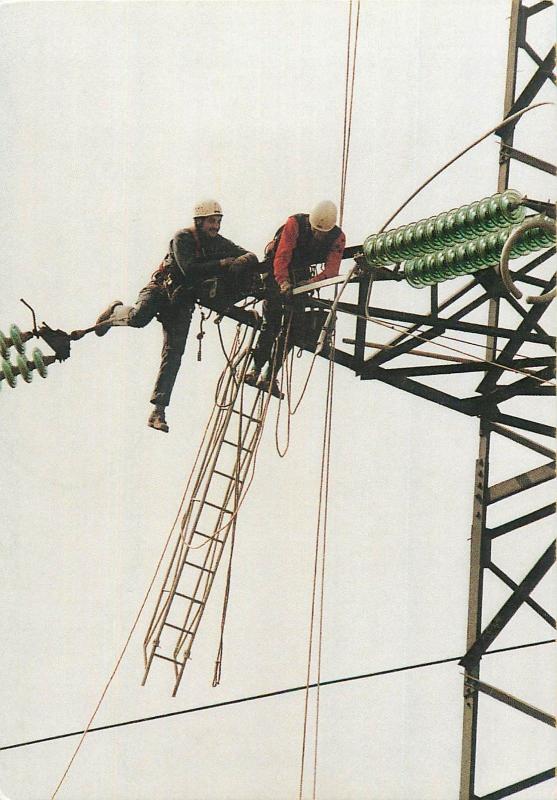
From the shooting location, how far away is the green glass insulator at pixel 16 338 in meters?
7.94

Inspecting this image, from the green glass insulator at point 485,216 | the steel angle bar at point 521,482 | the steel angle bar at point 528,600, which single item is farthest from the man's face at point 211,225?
the steel angle bar at point 528,600

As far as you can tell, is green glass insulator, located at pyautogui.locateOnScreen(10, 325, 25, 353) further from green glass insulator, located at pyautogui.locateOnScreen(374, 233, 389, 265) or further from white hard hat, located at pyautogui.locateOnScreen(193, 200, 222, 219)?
green glass insulator, located at pyautogui.locateOnScreen(374, 233, 389, 265)

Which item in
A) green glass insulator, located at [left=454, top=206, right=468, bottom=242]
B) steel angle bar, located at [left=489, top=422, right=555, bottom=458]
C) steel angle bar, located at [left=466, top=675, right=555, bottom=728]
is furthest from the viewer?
steel angle bar, located at [left=489, top=422, right=555, bottom=458]

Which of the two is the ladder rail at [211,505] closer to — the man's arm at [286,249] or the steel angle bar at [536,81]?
the man's arm at [286,249]

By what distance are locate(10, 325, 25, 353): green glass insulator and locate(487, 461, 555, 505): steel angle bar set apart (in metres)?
4.06

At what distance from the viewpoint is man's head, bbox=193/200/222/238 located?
26.0ft

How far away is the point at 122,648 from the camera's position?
27.0 feet

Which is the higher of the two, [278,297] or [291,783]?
[278,297]

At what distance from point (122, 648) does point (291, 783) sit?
181 cm

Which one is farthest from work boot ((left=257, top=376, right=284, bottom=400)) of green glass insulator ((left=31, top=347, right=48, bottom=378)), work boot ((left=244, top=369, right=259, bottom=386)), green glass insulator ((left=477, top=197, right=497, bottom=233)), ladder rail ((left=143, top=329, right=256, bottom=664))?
green glass insulator ((left=477, top=197, right=497, bottom=233))

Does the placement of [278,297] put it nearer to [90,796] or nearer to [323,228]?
[323,228]

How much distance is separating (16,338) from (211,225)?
186 centimetres

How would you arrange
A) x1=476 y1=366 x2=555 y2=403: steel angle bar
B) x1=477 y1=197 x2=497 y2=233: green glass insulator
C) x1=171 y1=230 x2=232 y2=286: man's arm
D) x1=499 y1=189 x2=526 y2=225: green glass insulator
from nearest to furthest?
x1=499 y1=189 x2=526 y2=225: green glass insulator
x1=477 y1=197 x2=497 y2=233: green glass insulator
x1=476 y1=366 x2=555 y2=403: steel angle bar
x1=171 y1=230 x2=232 y2=286: man's arm

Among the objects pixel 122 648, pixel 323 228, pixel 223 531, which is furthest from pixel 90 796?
pixel 323 228
